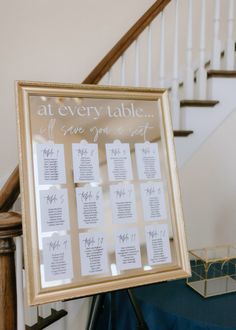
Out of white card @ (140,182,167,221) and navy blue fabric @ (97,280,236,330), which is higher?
white card @ (140,182,167,221)

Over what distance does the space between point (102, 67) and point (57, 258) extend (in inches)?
37.7

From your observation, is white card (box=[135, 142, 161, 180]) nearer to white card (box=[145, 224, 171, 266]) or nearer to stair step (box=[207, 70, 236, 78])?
white card (box=[145, 224, 171, 266])

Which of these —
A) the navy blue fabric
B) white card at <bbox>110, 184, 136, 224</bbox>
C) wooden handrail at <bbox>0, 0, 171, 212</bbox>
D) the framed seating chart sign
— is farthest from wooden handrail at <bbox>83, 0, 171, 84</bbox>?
→ the navy blue fabric

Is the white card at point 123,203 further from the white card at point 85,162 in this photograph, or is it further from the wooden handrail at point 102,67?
the wooden handrail at point 102,67

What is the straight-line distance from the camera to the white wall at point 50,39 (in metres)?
2.62

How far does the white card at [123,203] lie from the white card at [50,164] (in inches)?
7.1

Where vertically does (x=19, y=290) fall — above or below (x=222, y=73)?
below

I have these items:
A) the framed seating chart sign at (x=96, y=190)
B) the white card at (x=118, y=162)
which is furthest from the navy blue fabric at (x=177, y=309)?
the white card at (x=118, y=162)

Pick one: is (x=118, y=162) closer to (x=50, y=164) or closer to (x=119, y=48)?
(x=50, y=164)

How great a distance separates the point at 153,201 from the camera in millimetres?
1049

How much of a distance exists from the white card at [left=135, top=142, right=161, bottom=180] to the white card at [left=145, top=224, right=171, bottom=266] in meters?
0.18

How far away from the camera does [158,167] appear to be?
1082 mm

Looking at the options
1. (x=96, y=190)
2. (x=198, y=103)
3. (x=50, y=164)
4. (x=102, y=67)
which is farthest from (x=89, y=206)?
(x=198, y=103)

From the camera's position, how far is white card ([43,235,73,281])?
870 mm
